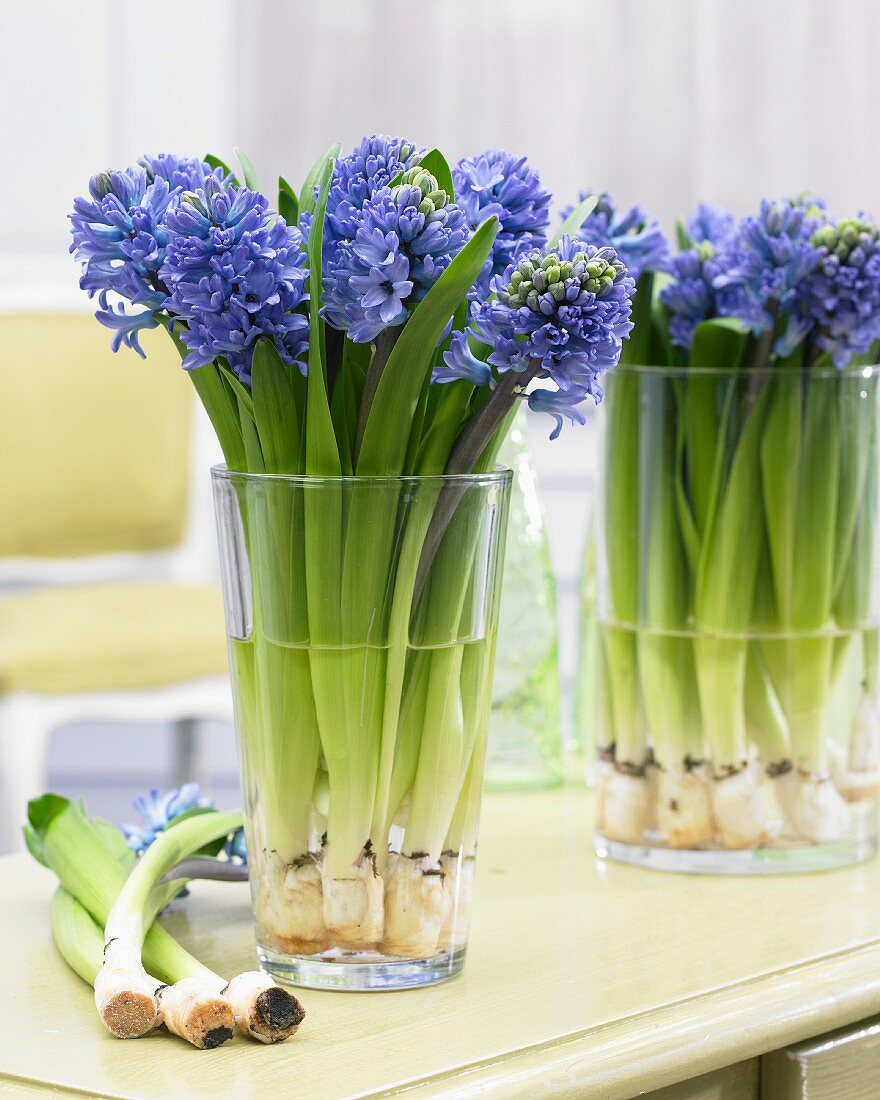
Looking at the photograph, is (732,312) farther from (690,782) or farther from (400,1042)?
(400,1042)

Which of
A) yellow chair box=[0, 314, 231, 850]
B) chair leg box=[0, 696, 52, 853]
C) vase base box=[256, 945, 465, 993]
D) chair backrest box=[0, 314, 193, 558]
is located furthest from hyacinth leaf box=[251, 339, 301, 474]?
chair backrest box=[0, 314, 193, 558]

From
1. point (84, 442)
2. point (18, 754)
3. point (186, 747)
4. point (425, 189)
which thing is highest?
point (425, 189)

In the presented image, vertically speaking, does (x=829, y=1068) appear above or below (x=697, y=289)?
below

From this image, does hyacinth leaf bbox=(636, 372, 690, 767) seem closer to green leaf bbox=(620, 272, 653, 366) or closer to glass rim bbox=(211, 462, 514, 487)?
green leaf bbox=(620, 272, 653, 366)

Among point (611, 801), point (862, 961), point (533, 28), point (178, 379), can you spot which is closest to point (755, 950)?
point (862, 961)

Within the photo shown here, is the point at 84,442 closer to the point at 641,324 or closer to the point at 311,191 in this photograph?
the point at 641,324

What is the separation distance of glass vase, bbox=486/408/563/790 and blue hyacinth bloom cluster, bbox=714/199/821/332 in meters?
0.23

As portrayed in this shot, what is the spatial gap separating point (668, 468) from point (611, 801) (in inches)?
6.7

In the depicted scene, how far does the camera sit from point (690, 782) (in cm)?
72

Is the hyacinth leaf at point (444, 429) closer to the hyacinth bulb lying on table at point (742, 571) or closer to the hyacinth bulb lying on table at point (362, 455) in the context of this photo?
the hyacinth bulb lying on table at point (362, 455)

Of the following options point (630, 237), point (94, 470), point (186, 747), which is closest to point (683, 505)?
point (630, 237)

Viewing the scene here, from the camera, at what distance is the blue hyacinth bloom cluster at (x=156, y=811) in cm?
66

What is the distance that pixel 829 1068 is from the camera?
55 centimetres

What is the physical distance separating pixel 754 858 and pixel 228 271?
41 cm
